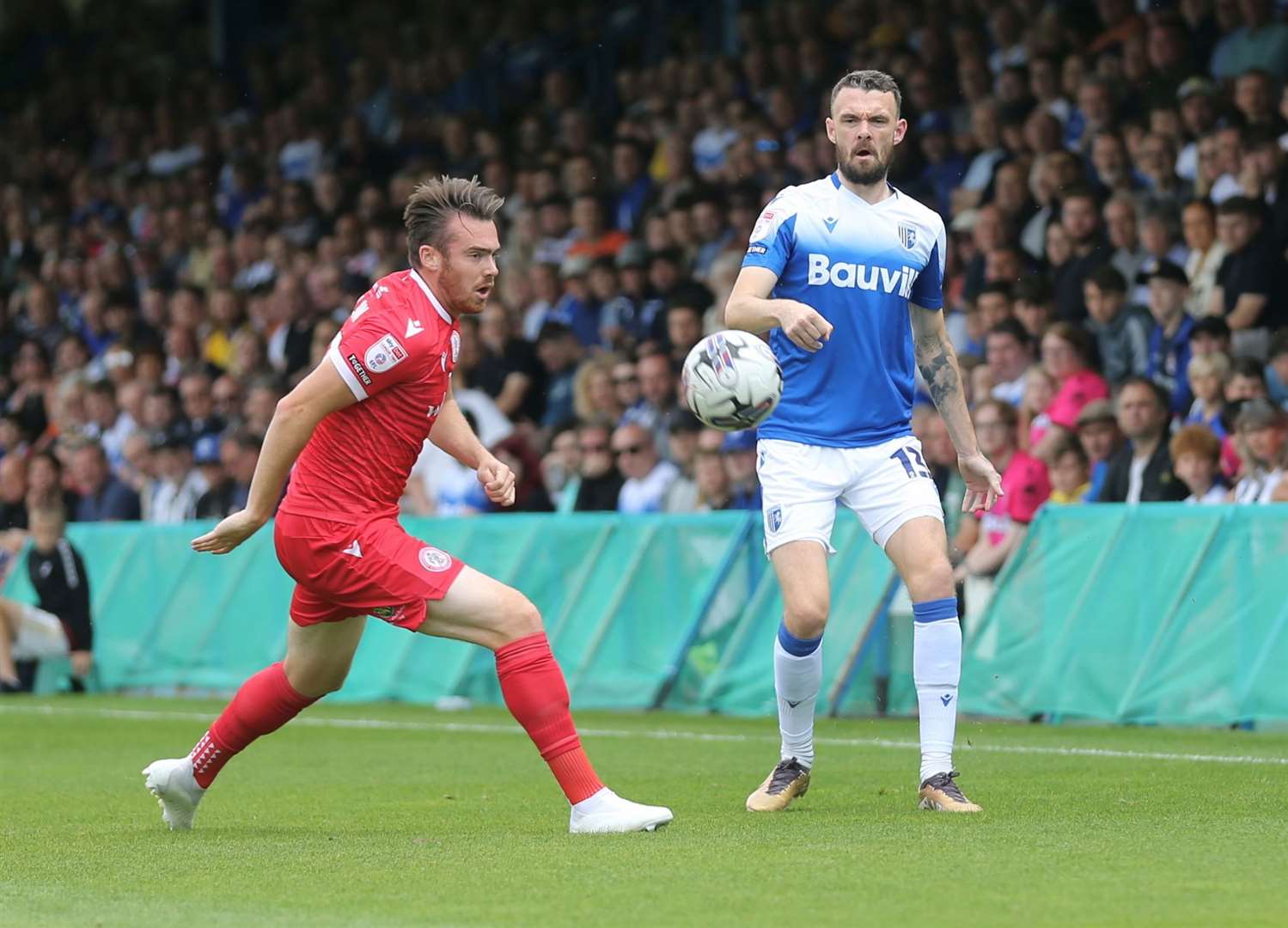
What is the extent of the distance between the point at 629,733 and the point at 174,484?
8.21 meters

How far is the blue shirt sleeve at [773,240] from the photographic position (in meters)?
8.00

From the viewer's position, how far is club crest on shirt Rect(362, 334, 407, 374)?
24.2ft

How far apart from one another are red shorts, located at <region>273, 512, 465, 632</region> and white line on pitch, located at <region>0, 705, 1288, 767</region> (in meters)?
4.08

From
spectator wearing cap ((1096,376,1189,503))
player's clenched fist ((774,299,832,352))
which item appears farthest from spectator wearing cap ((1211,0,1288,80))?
player's clenched fist ((774,299,832,352))

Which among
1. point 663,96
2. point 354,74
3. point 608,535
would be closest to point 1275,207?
point 608,535

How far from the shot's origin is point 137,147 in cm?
2812

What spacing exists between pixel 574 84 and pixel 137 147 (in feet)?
25.7

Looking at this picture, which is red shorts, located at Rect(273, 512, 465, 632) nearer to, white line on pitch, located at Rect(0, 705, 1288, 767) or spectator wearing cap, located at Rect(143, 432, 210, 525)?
white line on pitch, located at Rect(0, 705, 1288, 767)

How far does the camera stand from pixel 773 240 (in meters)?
8.01

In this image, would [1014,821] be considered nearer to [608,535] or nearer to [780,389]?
[780,389]

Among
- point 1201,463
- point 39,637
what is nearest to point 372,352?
point 1201,463

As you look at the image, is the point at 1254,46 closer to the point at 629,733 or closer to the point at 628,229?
the point at 628,229

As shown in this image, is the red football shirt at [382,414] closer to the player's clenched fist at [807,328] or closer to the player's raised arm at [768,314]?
the player's raised arm at [768,314]

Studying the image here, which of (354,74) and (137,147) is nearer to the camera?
(354,74)
